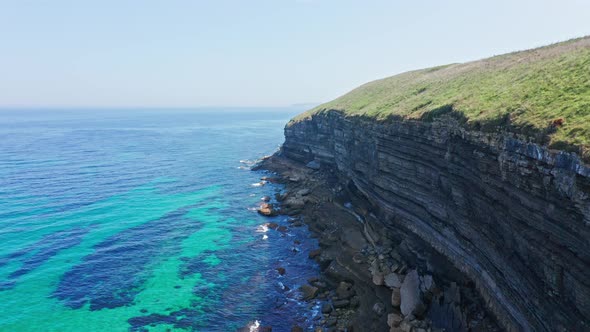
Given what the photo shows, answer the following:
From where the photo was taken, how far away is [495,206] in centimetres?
2369

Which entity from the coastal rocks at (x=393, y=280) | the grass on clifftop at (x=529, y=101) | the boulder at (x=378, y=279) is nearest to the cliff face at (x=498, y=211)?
the grass on clifftop at (x=529, y=101)

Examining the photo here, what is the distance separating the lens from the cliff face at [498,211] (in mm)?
17250

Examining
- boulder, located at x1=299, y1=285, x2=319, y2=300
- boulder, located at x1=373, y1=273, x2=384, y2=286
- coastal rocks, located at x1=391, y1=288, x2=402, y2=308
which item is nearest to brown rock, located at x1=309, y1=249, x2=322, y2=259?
boulder, located at x1=299, y1=285, x2=319, y2=300

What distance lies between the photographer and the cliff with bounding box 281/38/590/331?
17.4 m

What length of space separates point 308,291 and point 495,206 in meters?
18.3

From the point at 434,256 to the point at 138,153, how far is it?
9667 cm

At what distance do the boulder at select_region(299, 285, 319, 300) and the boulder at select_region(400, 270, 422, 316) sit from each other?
8039 mm

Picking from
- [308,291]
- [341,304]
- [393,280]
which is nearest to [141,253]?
[308,291]

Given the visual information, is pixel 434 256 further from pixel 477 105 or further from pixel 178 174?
pixel 178 174

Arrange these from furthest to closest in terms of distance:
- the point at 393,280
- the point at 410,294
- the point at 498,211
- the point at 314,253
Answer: the point at 314,253
the point at 393,280
the point at 410,294
the point at 498,211

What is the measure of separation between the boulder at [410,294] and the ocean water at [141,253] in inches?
322

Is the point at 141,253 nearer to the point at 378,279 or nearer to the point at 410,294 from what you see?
the point at 378,279

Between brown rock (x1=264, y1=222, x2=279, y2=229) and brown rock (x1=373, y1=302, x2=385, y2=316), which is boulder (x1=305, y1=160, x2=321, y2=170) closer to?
brown rock (x1=264, y1=222, x2=279, y2=229)

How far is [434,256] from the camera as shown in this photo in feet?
108
